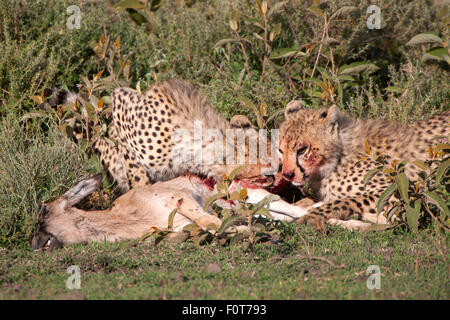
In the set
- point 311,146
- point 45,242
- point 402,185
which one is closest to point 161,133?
point 311,146

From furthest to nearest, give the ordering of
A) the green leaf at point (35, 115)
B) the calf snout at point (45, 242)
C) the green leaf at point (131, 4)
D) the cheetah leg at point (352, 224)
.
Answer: the green leaf at point (131, 4) < the green leaf at point (35, 115) < the cheetah leg at point (352, 224) < the calf snout at point (45, 242)

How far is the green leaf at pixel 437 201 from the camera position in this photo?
3.83 metres

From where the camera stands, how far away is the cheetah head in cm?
495

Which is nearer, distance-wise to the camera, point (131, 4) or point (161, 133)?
point (161, 133)

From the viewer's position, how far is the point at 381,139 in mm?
5094

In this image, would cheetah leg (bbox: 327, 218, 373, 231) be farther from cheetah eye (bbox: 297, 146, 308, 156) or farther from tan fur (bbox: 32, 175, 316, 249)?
cheetah eye (bbox: 297, 146, 308, 156)

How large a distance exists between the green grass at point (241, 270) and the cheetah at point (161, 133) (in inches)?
52.1

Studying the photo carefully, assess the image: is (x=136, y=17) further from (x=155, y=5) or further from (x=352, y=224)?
(x=352, y=224)

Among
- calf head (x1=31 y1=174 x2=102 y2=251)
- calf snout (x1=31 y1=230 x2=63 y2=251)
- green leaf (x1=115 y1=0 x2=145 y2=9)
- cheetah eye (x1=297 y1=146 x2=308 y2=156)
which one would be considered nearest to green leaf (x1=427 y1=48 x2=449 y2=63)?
cheetah eye (x1=297 y1=146 x2=308 y2=156)

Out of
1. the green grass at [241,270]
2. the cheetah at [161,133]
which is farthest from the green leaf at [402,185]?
the cheetah at [161,133]

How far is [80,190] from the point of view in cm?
453

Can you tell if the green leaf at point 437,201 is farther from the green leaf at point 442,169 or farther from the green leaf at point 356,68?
the green leaf at point 356,68

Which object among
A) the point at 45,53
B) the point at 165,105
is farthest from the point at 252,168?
the point at 45,53

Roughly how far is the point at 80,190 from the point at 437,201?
2534 mm
